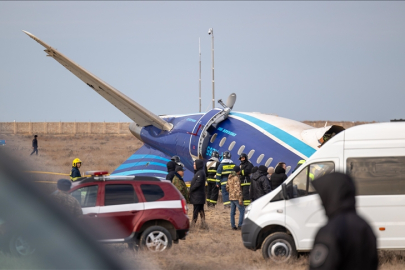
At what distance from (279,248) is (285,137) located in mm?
8322

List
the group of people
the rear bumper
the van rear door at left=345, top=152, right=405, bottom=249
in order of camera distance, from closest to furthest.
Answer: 1. the van rear door at left=345, top=152, right=405, bottom=249
2. the rear bumper
3. the group of people

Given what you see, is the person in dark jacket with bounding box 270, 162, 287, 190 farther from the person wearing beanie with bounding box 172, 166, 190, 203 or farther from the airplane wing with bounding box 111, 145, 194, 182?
the airplane wing with bounding box 111, 145, 194, 182

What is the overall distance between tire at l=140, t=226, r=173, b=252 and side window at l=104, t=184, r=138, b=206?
2.30ft

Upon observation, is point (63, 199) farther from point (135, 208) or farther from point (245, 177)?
point (245, 177)

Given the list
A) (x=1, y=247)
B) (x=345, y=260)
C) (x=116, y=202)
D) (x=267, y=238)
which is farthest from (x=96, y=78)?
(x=345, y=260)

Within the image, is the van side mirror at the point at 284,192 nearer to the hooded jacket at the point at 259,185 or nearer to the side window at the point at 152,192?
the side window at the point at 152,192

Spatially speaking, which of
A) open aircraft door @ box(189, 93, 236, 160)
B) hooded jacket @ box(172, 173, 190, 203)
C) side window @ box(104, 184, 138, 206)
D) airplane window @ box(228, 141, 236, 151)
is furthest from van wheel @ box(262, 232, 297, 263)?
open aircraft door @ box(189, 93, 236, 160)

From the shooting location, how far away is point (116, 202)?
10.7 m

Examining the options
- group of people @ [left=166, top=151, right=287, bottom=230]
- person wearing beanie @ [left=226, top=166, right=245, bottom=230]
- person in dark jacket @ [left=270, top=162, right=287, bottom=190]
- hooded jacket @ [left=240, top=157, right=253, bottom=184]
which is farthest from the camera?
hooded jacket @ [left=240, top=157, right=253, bottom=184]

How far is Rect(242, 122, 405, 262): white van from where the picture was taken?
9.71 m

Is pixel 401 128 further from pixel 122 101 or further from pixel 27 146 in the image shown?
pixel 122 101

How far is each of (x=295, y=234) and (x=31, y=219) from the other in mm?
6709

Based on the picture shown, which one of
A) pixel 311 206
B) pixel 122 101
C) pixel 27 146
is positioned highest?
pixel 122 101

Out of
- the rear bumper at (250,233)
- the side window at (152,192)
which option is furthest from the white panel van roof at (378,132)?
the side window at (152,192)
